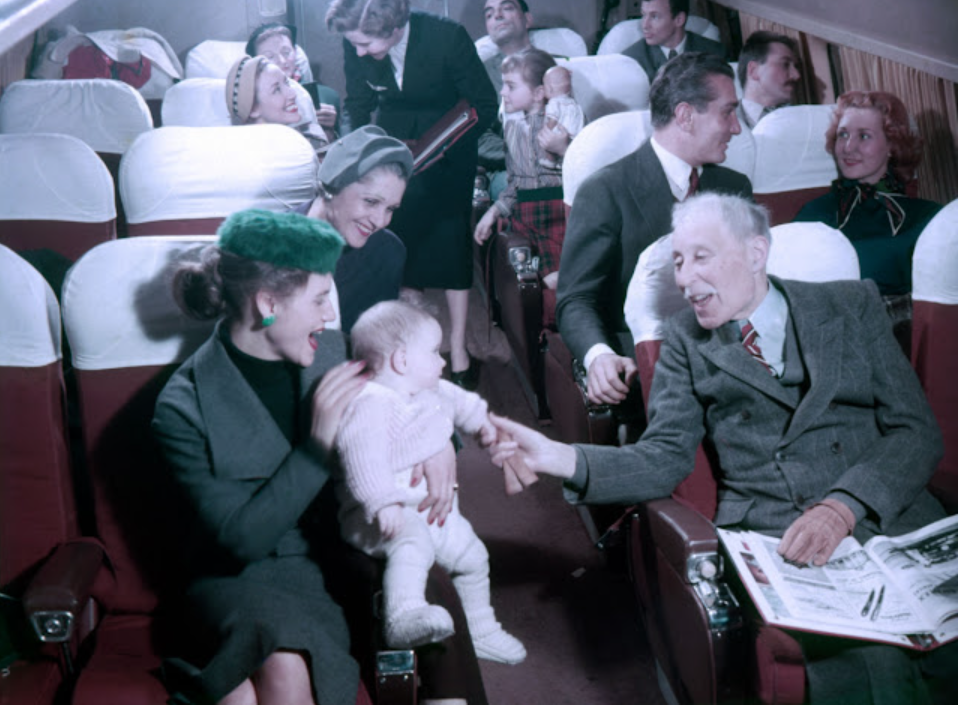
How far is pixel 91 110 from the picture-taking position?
210 cm

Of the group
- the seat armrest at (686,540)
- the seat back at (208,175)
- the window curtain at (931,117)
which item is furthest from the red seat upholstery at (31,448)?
the window curtain at (931,117)

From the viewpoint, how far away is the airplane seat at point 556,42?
99.5 inches

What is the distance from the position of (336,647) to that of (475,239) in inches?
67.0

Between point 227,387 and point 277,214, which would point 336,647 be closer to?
point 227,387

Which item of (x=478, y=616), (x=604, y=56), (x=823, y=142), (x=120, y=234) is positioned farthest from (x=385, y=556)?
(x=604, y=56)

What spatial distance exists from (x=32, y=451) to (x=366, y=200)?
0.67 m

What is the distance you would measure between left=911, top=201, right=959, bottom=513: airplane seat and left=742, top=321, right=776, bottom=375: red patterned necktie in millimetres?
389

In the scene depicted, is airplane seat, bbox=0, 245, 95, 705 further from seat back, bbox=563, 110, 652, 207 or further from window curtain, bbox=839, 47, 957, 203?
window curtain, bbox=839, 47, 957, 203

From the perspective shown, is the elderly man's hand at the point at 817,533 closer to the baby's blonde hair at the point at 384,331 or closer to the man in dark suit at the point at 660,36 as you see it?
the baby's blonde hair at the point at 384,331

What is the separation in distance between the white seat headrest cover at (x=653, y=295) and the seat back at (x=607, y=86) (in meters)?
1.14

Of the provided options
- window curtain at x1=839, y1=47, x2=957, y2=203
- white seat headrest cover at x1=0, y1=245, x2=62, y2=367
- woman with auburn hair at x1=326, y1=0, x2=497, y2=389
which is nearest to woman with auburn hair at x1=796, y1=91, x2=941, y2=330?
window curtain at x1=839, y1=47, x2=957, y2=203

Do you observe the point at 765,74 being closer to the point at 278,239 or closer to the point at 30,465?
the point at 278,239

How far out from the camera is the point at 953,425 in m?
1.56

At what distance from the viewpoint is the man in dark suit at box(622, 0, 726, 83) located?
259 cm
